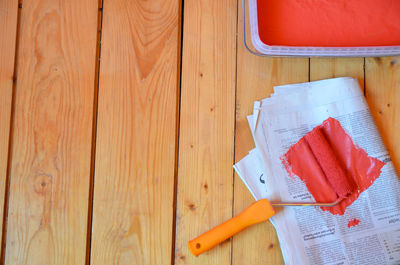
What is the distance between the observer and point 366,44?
54cm

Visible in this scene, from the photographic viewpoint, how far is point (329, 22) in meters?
0.54

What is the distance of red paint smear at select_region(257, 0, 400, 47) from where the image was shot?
535 millimetres

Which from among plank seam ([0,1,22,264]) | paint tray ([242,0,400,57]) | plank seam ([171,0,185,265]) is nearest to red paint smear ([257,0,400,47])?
paint tray ([242,0,400,57])

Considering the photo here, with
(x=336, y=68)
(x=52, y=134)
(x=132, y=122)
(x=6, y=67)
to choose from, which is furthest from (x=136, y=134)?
(x=336, y=68)

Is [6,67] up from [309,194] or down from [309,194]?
up

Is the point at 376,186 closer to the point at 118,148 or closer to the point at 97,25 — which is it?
the point at 118,148

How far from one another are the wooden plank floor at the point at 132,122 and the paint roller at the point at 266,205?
0.07ft

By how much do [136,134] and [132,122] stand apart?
2 cm

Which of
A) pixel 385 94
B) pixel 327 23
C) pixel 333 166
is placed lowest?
pixel 333 166

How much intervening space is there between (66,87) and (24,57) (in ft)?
0.31

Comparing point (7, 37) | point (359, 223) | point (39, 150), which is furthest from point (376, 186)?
point (7, 37)

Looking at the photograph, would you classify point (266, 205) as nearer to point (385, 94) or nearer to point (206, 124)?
point (206, 124)

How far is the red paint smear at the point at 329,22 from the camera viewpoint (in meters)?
0.54

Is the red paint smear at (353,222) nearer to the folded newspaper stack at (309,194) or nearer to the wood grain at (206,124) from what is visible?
the folded newspaper stack at (309,194)
